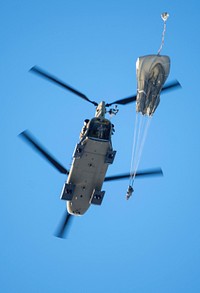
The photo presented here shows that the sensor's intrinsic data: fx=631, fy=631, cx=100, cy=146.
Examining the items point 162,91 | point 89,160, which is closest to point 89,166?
point 89,160

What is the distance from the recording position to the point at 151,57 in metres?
42.0

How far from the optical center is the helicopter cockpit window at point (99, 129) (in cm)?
4141

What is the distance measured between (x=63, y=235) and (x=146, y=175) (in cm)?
784

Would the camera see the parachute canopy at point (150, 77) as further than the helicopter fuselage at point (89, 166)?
Yes

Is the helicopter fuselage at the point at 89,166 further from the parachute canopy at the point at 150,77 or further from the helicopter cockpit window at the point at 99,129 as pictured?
the parachute canopy at the point at 150,77

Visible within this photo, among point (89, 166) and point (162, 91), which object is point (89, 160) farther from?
point (162, 91)

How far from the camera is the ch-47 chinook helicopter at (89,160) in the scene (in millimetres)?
41500

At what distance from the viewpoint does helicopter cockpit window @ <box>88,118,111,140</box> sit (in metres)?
41.4

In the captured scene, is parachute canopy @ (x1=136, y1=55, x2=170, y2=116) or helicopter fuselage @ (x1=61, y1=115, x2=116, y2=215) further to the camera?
parachute canopy @ (x1=136, y1=55, x2=170, y2=116)

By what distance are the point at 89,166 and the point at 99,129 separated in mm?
3097

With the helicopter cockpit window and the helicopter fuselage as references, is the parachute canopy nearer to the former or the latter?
the helicopter cockpit window

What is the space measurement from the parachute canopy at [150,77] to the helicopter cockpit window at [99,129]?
106 inches

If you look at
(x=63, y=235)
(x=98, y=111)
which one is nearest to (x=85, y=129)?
(x=98, y=111)

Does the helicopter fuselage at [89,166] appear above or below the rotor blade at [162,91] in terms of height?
below
